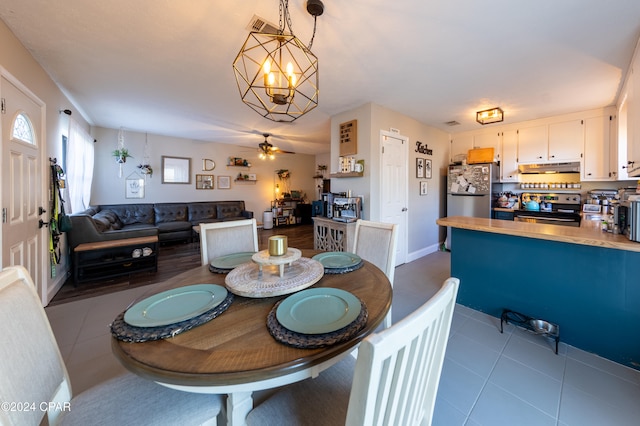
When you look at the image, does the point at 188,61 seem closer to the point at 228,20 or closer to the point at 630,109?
the point at 228,20

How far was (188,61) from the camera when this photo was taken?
2.37 metres

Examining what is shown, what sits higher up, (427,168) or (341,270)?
(427,168)

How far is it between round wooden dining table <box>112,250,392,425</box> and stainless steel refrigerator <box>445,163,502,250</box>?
4338mm

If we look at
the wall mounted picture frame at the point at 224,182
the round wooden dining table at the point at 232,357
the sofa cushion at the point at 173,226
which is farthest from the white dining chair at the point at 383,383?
the wall mounted picture frame at the point at 224,182

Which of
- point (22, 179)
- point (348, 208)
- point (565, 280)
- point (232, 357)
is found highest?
point (22, 179)

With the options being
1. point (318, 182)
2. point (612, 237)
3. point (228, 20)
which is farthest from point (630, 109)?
point (318, 182)

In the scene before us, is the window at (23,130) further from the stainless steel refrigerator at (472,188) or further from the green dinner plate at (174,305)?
the stainless steel refrigerator at (472,188)

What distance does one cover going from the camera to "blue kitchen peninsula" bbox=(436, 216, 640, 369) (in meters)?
1.69

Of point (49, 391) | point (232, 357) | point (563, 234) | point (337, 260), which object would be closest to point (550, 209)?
point (563, 234)

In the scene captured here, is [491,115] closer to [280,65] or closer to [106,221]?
[280,65]

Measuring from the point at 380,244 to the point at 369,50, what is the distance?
5.82 ft

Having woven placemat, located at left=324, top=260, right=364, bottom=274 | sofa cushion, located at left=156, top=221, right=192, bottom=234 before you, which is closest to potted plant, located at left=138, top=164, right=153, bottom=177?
sofa cushion, located at left=156, top=221, right=192, bottom=234

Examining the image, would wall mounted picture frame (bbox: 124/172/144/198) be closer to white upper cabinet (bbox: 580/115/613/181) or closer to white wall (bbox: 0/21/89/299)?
white wall (bbox: 0/21/89/299)

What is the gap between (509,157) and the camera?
4305mm
